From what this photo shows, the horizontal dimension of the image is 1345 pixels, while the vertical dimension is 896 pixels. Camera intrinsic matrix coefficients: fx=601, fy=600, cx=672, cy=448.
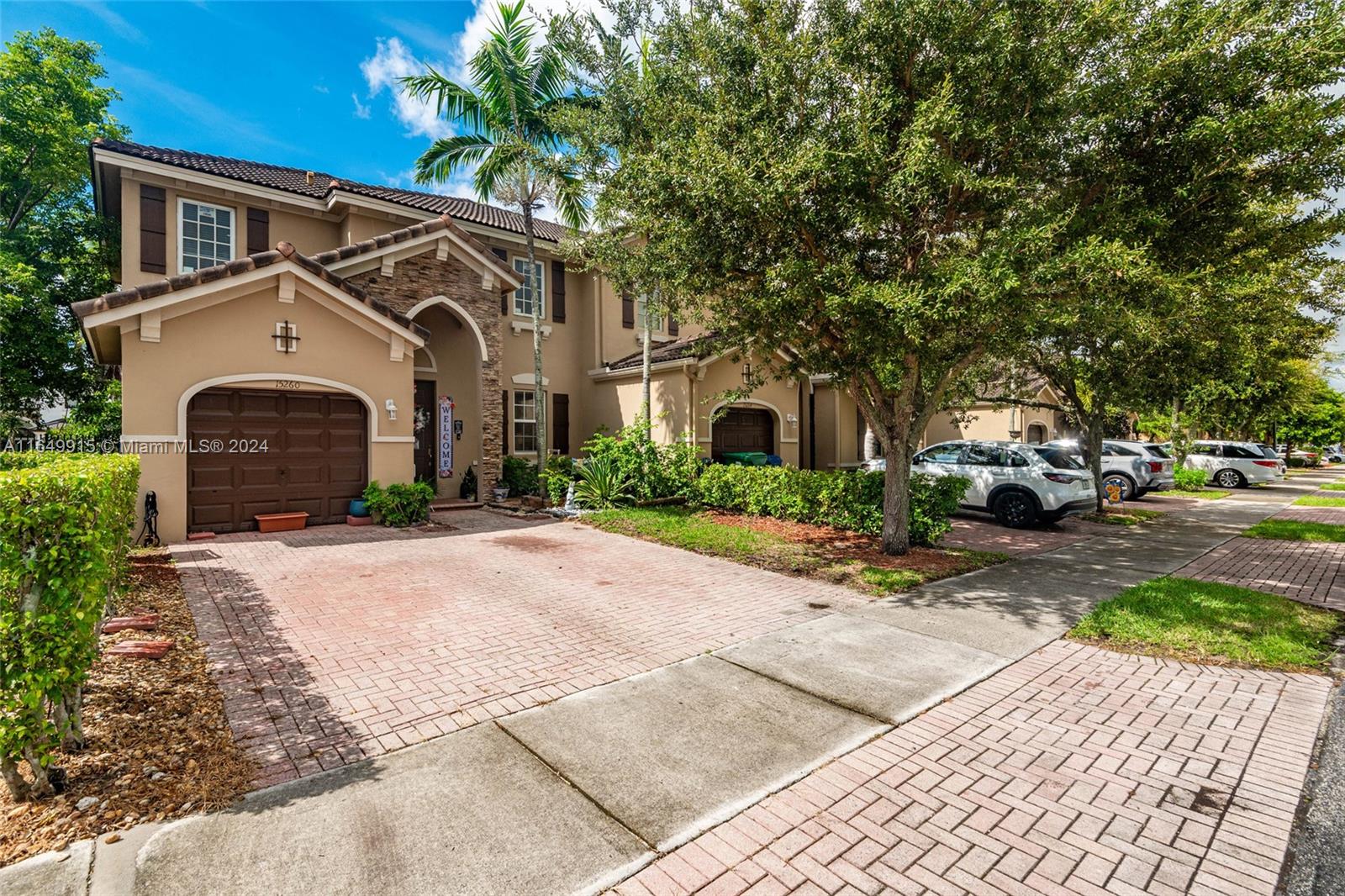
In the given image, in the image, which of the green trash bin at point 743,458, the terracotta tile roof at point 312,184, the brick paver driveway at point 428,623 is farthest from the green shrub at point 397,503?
the green trash bin at point 743,458

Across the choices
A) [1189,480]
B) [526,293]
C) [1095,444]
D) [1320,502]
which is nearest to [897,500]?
[1095,444]

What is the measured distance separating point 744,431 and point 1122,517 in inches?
393

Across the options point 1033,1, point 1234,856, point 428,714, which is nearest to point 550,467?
point 428,714

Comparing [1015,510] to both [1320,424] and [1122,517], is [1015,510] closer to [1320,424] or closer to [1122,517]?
[1122,517]

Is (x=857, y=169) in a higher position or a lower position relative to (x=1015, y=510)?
higher

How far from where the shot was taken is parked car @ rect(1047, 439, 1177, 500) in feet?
62.9

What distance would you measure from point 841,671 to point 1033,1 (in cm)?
805

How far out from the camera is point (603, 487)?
14.5 meters

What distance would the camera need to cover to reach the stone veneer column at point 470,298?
46.5ft

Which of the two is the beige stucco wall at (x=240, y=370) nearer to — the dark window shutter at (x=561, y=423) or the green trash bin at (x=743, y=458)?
the dark window shutter at (x=561, y=423)

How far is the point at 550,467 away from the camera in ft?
52.1

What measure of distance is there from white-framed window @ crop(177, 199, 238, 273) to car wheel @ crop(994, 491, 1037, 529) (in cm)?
1846

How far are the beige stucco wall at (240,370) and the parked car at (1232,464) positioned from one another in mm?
29787

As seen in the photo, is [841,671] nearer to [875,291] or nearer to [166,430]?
[875,291]
